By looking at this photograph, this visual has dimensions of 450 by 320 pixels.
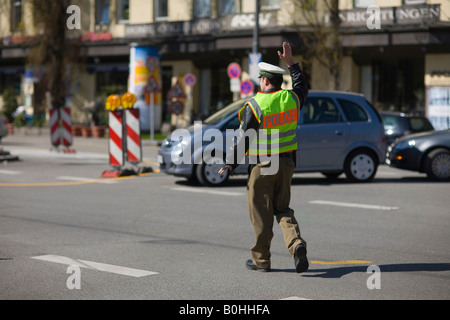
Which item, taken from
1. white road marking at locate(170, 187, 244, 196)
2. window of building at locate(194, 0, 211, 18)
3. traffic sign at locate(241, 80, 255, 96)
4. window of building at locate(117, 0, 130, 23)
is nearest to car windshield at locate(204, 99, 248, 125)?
white road marking at locate(170, 187, 244, 196)

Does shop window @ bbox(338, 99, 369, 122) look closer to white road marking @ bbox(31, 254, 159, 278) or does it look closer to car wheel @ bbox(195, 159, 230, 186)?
car wheel @ bbox(195, 159, 230, 186)

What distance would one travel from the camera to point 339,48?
98.3 feet

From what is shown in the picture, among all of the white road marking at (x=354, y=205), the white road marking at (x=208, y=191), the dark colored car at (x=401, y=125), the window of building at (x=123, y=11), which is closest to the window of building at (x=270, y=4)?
the window of building at (x=123, y=11)

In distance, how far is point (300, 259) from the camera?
695 cm

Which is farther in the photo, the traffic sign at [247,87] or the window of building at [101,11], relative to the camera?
the window of building at [101,11]

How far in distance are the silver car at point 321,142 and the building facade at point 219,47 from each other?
1401cm

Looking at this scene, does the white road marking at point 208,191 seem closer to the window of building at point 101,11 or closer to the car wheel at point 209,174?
the car wheel at point 209,174

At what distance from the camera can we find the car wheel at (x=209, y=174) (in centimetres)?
1454

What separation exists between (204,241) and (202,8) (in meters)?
29.8

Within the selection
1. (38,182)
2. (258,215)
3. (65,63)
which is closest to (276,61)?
(65,63)

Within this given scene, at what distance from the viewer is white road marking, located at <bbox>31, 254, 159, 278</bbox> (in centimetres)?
716

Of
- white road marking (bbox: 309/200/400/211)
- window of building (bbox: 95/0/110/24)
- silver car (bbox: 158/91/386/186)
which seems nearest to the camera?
white road marking (bbox: 309/200/400/211)

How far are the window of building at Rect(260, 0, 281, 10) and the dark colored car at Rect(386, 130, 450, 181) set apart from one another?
18736 mm

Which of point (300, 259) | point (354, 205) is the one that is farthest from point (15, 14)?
point (300, 259)
